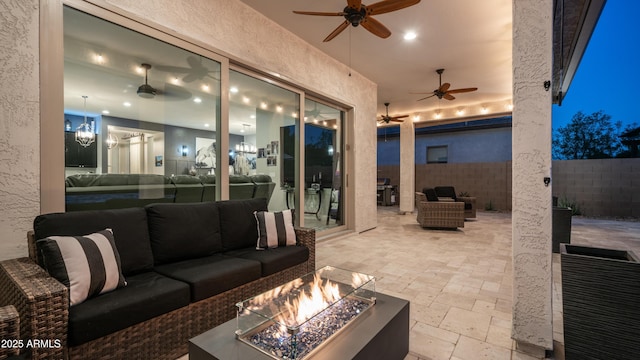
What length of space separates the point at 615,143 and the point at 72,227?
11.9 meters

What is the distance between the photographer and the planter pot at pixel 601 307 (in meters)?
1.44

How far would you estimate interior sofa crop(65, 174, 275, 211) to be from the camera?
7.47 ft

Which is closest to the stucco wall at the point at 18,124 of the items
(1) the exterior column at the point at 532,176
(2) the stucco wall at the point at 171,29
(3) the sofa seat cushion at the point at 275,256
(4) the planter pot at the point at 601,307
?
(2) the stucco wall at the point at 171,29

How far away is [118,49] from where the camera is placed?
255 cm

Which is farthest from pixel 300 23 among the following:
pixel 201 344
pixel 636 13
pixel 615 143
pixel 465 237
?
pixel 636 13

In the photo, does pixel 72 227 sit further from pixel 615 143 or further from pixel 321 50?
pixel 615 143

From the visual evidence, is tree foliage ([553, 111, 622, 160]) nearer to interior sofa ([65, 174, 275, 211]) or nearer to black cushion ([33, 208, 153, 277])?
interior sofa ([65, 174, 275, 211])

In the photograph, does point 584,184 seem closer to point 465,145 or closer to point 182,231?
point 465,145

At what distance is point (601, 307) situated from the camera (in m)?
1.50

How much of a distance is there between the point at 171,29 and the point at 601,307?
3.80 metres

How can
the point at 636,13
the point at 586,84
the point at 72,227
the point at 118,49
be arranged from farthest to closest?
the point at 586,84
the point at 636,13
the point at 118,49
the point at 72,227

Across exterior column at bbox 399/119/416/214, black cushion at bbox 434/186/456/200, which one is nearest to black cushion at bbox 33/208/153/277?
black cushion at bbox 434/186/456/200

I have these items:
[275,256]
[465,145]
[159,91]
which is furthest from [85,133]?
[465,145]

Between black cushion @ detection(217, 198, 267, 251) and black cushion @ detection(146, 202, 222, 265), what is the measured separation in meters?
0.07
